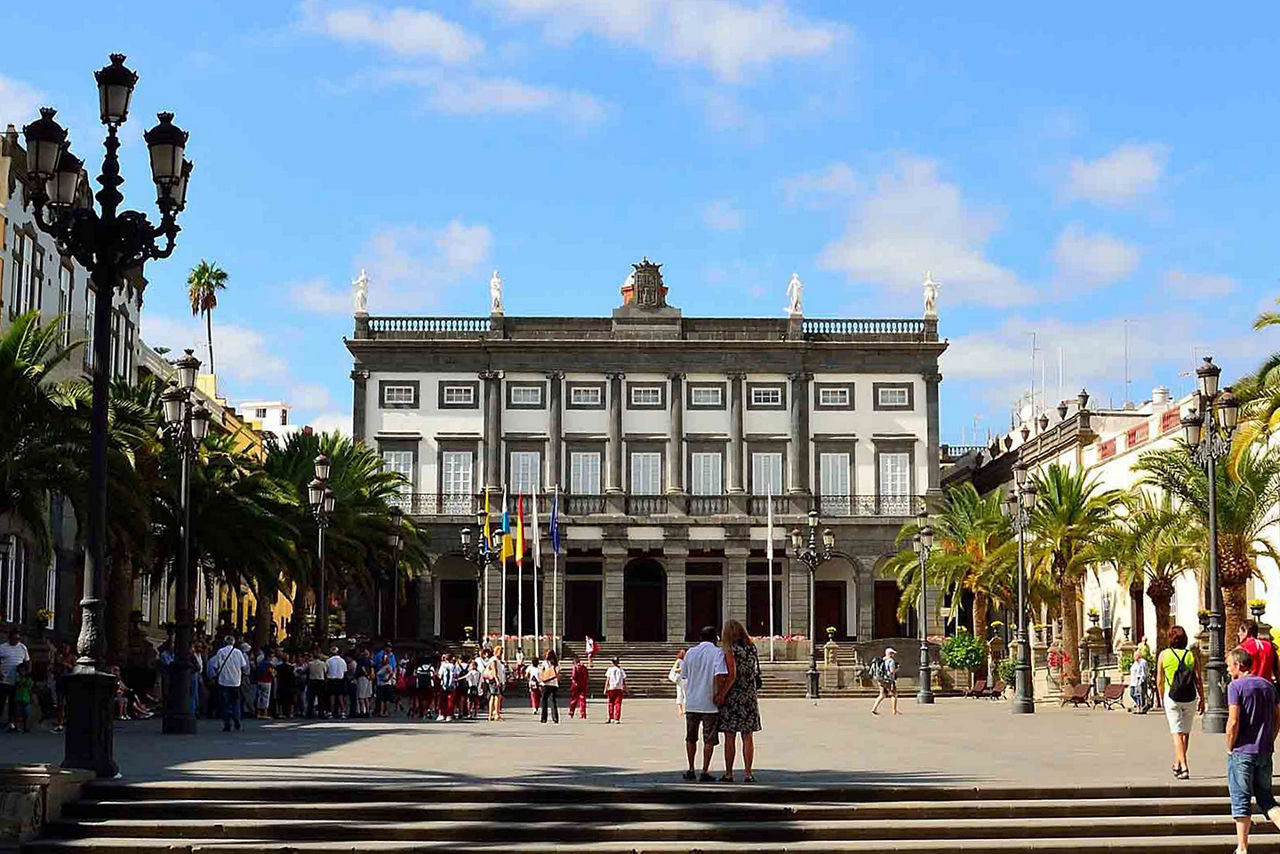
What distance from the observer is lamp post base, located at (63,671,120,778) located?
17.2 metres

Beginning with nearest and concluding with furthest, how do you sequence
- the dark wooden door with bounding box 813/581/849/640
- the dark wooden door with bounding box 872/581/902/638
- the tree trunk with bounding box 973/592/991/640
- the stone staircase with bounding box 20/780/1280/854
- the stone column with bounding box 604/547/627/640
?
the stone staircase with bounding box 20/780/1280/854, the tree trunk with bounding box 973/592/991/640, the stone column with bounding box 604/547/627/640, the dark wooden door with bounding box 813/581/849/640, the dark wooden door with bounding box 872/581/902/638

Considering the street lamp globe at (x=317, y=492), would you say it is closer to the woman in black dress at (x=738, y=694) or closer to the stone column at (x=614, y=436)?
the woman in black dress at (x=738, y=694)

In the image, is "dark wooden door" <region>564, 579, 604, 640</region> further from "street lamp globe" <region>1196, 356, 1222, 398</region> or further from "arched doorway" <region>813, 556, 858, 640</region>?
"street lamp globe" <region>1196, 356, 1222, 398</region>

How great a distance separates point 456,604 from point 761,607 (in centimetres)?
1234

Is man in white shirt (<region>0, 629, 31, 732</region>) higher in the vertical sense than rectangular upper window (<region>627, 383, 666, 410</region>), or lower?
lower

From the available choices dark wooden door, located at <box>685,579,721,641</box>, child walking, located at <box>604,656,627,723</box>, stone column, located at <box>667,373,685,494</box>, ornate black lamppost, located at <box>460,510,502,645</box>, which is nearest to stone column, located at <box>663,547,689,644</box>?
dark wooden door, located at <box>685,579,721,641</box>

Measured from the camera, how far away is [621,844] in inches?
606

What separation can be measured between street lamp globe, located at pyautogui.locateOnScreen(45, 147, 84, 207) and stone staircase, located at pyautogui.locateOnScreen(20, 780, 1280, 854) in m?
5.66

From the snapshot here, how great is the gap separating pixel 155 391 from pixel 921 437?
131 feet

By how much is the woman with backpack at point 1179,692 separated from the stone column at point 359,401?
184 ft

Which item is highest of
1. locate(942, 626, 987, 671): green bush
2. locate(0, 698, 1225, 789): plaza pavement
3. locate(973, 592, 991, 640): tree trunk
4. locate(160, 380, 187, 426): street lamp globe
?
locate(160, 380, 187, 426): street lamp globe

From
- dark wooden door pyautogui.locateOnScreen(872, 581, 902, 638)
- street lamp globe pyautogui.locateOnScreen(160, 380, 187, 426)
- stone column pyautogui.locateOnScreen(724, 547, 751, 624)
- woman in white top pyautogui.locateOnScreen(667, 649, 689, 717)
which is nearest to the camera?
woman in white top pyautogui.locateOnScreen(667, 649, 689, 717)

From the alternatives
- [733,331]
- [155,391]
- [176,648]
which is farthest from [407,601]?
[176,648]

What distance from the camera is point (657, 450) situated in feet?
245
